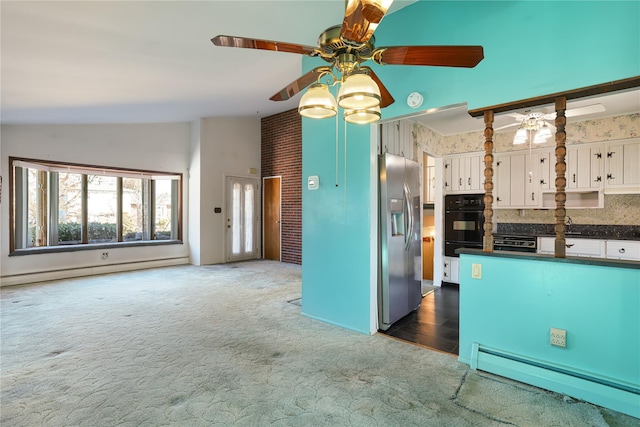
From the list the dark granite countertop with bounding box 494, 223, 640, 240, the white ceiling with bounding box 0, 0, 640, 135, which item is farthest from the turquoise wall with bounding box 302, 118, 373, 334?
the dark granite countertop with bounding box 494, 223, 640, 240

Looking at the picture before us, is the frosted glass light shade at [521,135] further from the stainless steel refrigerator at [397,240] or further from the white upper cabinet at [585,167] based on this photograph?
the white upper cabinet at [585,167]

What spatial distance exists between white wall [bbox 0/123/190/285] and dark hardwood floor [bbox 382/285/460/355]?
18.5 ft

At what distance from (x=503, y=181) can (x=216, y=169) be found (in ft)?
19.7

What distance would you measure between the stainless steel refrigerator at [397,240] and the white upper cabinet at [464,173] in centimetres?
185

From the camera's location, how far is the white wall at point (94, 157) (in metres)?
5.16

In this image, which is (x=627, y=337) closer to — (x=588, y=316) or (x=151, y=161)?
(x=588, y=316)

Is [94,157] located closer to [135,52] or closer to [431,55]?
[135,52]

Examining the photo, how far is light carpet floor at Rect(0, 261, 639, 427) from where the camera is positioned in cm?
195

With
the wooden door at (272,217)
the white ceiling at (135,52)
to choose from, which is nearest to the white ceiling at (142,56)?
the white ceiling at (135,52)

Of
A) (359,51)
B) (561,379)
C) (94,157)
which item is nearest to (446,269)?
(561,379)

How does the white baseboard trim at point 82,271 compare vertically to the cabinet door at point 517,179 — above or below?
below

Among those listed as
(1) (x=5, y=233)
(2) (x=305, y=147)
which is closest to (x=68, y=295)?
(1) (x=5, y=233)

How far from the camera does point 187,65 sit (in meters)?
3.77

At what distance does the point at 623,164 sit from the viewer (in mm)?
4523
